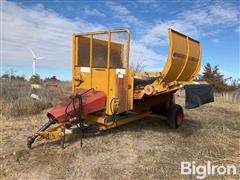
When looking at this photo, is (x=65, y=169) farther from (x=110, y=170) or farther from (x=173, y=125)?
(x=173, y=125)

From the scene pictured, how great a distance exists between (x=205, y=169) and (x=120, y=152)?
5.27 ft

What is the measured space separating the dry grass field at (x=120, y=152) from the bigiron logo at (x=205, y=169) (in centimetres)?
11

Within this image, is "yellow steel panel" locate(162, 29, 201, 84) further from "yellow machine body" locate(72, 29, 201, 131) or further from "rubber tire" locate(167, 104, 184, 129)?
"rubber tire" locate(167, 104, 184, 129)

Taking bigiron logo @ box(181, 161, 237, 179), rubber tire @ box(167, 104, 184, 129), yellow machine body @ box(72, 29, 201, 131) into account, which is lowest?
bigiron logo @ box(181, 161, 237, 179)

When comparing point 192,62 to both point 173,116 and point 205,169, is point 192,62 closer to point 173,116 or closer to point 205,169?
point 173,116

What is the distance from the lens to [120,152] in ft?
16.1

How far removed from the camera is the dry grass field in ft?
13.1

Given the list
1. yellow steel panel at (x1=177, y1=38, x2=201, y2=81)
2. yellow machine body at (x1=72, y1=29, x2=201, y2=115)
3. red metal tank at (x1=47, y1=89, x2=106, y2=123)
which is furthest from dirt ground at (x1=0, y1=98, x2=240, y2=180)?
yellow steel panel at (x1=177, y1=38, x2=201, y2=81)

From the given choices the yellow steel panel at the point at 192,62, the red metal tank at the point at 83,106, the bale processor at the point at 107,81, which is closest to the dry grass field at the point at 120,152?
the bale processor at the point at 107,81

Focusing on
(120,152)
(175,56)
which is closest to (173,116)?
(175,56)

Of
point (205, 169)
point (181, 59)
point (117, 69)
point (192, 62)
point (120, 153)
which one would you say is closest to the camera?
point (205, 169)

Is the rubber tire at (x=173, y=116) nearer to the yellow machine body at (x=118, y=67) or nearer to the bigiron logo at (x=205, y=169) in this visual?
the yellow machine body at (x=118, y=67)

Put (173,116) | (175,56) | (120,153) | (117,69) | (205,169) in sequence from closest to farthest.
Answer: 1. (205,169)
2. (120,153)
3. (117,69)
4. (175,56)
5. (173,116)

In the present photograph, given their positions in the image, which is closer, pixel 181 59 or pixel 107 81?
pixel 107 81
